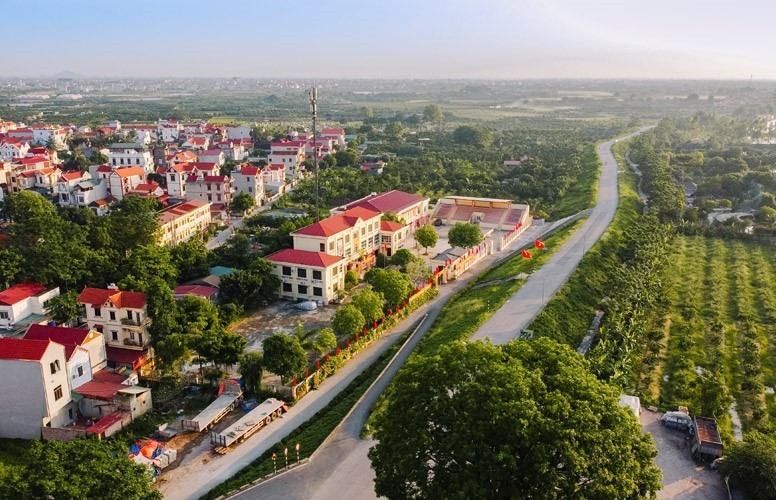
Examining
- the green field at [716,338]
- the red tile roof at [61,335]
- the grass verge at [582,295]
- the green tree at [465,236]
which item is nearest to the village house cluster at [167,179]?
the green tree at [465,236]

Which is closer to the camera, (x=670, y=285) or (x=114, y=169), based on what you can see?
(x=670, y=285)

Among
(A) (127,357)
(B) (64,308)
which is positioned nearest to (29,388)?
(A) (127,357)

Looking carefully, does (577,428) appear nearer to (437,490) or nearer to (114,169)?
(437,490)

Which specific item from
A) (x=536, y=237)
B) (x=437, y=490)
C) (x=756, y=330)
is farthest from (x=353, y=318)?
(x=536, y=237)

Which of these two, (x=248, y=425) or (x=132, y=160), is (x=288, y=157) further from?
(x=248, y=425)

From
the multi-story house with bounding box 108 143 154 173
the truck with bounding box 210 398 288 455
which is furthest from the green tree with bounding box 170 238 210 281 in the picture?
the multi-story house with bounding box 108 143 154 173

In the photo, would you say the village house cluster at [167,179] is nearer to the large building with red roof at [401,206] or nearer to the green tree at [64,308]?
the large building with red roof at [401,206]
